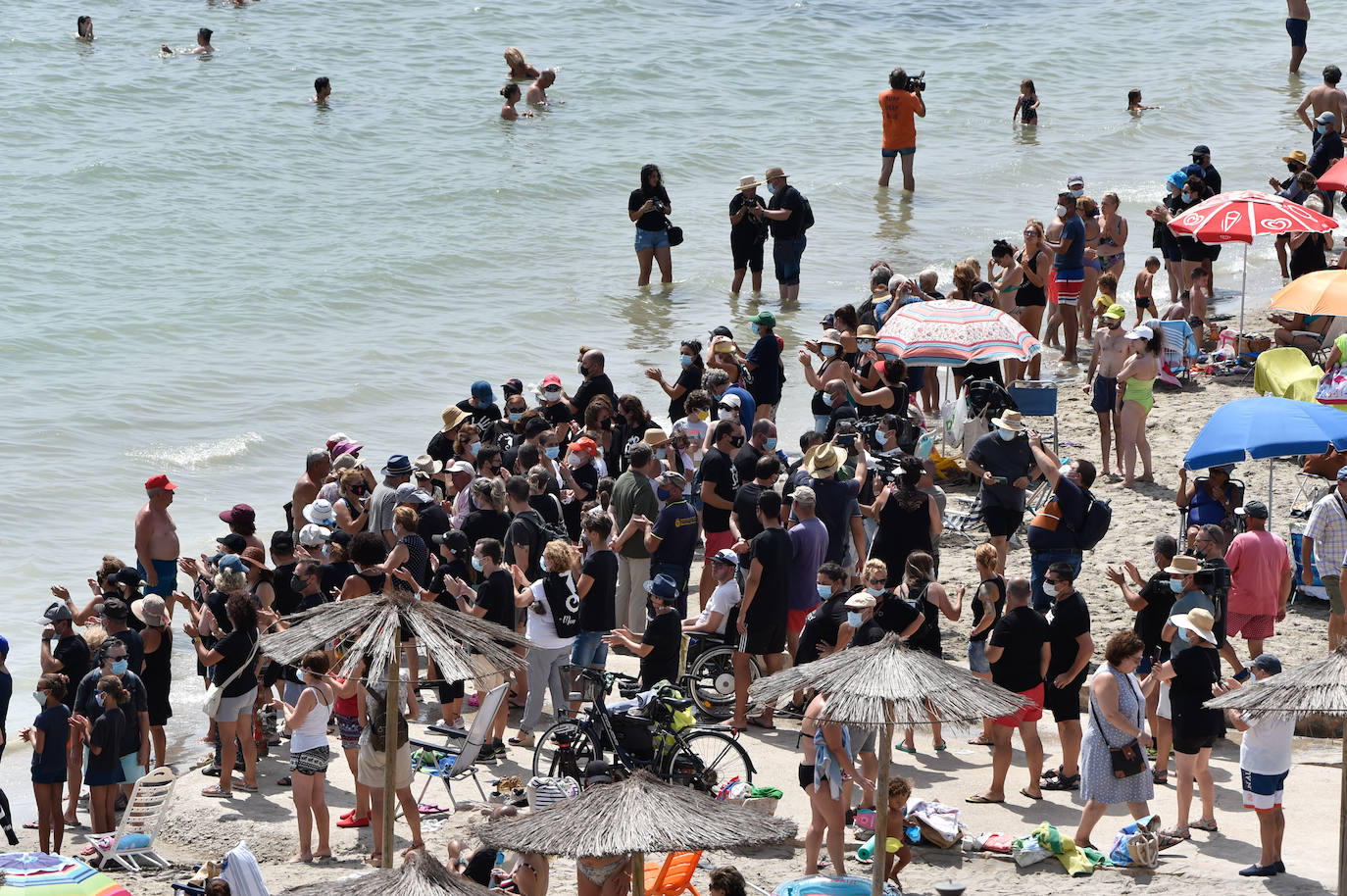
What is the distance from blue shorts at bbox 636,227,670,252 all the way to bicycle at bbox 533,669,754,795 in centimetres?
1073

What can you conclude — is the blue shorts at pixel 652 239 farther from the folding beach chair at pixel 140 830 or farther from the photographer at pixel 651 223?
the folding beach chair at pixel 140 830

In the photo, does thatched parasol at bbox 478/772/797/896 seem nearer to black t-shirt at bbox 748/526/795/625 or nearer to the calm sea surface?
black t-shirt at bbox 748/526/795/625

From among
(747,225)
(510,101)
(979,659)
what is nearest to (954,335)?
(979,659)

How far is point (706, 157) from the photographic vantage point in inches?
995

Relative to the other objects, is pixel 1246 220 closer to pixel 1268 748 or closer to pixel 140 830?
pixel 1268 748

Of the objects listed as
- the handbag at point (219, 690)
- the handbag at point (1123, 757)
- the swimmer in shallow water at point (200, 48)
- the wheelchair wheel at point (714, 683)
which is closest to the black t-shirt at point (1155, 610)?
the handbag at point (1123, 757)

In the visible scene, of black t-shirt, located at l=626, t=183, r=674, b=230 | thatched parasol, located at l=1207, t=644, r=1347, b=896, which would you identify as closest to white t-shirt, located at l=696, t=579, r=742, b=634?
thatched parasol, located at l=1207, t=644, r=1347, b=896

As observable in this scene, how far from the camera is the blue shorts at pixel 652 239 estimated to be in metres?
19.0

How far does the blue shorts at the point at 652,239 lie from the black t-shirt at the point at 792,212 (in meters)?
1.63

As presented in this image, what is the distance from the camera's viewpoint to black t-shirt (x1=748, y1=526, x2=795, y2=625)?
9.55 m

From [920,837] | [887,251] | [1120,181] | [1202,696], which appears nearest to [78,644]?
[920,837]

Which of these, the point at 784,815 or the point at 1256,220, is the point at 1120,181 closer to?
the point at 1256,220

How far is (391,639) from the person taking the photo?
276 inches

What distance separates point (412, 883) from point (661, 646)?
11.3 feet
